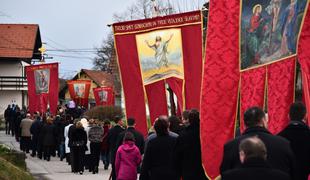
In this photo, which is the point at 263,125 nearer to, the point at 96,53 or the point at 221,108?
the point at 221,108

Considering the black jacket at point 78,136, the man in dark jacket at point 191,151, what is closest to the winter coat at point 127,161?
the man in dark jacket at point 191,151

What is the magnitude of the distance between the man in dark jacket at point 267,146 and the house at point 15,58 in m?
58.8

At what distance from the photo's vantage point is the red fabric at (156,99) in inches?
655

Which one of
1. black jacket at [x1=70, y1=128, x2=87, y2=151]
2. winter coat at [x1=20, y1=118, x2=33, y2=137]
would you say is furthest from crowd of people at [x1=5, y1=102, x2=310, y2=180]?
winter coat at [x1=20, y1=118, x2=33, y2=137]

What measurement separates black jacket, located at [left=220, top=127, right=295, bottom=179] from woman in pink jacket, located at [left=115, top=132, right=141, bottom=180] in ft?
17.0

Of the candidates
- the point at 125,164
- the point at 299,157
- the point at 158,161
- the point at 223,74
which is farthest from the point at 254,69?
the point at 125,164

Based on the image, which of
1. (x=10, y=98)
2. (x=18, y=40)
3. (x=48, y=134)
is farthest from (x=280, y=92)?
(x=18, y=40)

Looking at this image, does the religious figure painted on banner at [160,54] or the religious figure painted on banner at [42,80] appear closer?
the religious figure painted on banner at [160,54]

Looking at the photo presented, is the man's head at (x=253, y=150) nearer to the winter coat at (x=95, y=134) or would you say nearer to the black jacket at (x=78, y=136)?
the black jacket at (x=78, y=136)

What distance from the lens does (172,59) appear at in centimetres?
1608

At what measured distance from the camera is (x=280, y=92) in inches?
314

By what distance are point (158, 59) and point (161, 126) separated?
629 cm

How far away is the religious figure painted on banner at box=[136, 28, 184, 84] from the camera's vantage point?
52.7ft

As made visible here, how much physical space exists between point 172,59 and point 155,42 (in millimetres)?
572
